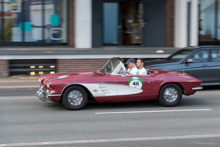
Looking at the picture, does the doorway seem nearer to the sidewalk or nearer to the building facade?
the building facade

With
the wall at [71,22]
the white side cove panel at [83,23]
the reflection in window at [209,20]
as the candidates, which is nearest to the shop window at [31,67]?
the white side cove panel at [83,23]

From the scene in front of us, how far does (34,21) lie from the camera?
52.6ft

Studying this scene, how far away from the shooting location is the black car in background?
1128cm

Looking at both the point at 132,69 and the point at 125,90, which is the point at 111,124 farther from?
the point at 132,69

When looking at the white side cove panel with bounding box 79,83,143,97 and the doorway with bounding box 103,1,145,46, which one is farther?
the doorway with bounding box 103,1,145,46

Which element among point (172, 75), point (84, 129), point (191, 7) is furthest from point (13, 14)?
point (84, 129)

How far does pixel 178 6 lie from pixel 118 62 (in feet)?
29.7

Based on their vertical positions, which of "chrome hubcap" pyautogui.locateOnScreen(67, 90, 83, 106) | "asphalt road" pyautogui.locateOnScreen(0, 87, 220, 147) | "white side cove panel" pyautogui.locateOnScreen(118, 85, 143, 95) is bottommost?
"asphalt road" pyautogui.locateOnScreen(0, 87, 220, 147)

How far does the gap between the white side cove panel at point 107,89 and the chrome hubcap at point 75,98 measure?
0.25m

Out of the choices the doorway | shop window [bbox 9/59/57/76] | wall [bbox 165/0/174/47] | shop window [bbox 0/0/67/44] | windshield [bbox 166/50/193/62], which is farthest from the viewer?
the doorway

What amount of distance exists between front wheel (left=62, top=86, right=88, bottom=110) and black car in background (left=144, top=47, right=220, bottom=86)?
4.08m

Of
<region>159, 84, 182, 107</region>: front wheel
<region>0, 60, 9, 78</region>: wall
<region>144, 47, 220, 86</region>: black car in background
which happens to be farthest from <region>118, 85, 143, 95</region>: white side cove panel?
<region>0, 60, 9, 78</region>: wall

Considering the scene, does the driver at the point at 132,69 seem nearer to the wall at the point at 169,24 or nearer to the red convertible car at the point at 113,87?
the red convertible car at the point at 113,87

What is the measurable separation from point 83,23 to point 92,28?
1.14 meters
